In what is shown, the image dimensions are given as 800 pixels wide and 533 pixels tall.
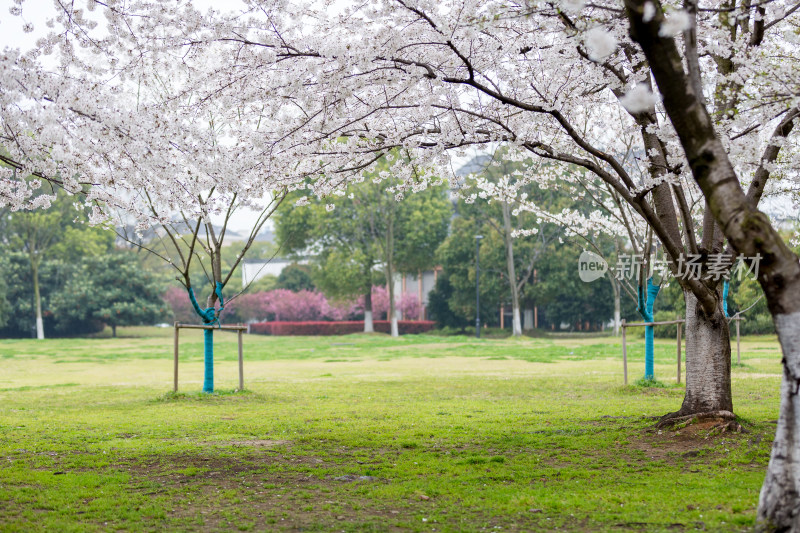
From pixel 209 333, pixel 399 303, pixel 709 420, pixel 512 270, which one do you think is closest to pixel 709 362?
pixel 709 420

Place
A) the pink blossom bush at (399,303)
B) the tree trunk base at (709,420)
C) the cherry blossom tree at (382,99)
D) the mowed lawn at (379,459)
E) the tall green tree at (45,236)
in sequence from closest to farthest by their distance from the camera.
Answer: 1. the mowed lawn at (379,459)
2. the cherry blossom tree at (382,99)
3. the tree trunk base at (709,420)
4. the tall green tree at (45,236)
5. the pink blossom bush at (399,303)

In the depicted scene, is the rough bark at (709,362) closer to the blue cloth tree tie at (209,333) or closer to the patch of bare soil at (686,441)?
the patch of bare soil at (686,441)

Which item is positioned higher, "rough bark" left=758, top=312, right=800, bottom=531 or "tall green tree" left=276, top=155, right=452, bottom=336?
"tall green tree" left=276, top=155, right=452, bottom=336

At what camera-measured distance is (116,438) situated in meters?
8.44

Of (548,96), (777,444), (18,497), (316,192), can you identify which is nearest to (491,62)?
(548,96)

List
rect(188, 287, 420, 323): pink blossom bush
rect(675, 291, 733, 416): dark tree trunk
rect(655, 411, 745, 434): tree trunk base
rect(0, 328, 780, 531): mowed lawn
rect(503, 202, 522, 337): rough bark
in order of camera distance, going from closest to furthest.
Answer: rect(0, 328, 780, 531): mowed lawn, rect(655, 411, 745, 434): tree trunk base, rect(675, 291, 733, 416): dark tree trunk, rect(503, 202, 522, 337): rough bark, rect(188, 287, 420, 323): pink blossom bush

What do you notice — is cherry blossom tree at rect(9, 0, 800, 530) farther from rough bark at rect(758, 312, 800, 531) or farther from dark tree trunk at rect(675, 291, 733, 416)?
rough bark at rect(758, 312, 800, 531)

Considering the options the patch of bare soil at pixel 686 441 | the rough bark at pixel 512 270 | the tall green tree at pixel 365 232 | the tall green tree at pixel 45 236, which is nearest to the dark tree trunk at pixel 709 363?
the patch of bare soil at pixel 686 441

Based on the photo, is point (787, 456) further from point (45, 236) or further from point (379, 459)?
point (45, 236)

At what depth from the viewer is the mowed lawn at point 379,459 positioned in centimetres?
500

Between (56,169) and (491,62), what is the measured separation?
420cm

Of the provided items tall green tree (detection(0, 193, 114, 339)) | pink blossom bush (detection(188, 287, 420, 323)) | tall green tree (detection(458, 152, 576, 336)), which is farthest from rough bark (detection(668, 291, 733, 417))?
pink blossom bush (detection(188, 287, 420, 323))

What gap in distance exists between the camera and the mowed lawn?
16.4ft

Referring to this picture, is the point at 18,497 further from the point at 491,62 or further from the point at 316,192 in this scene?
the point at 491,62
